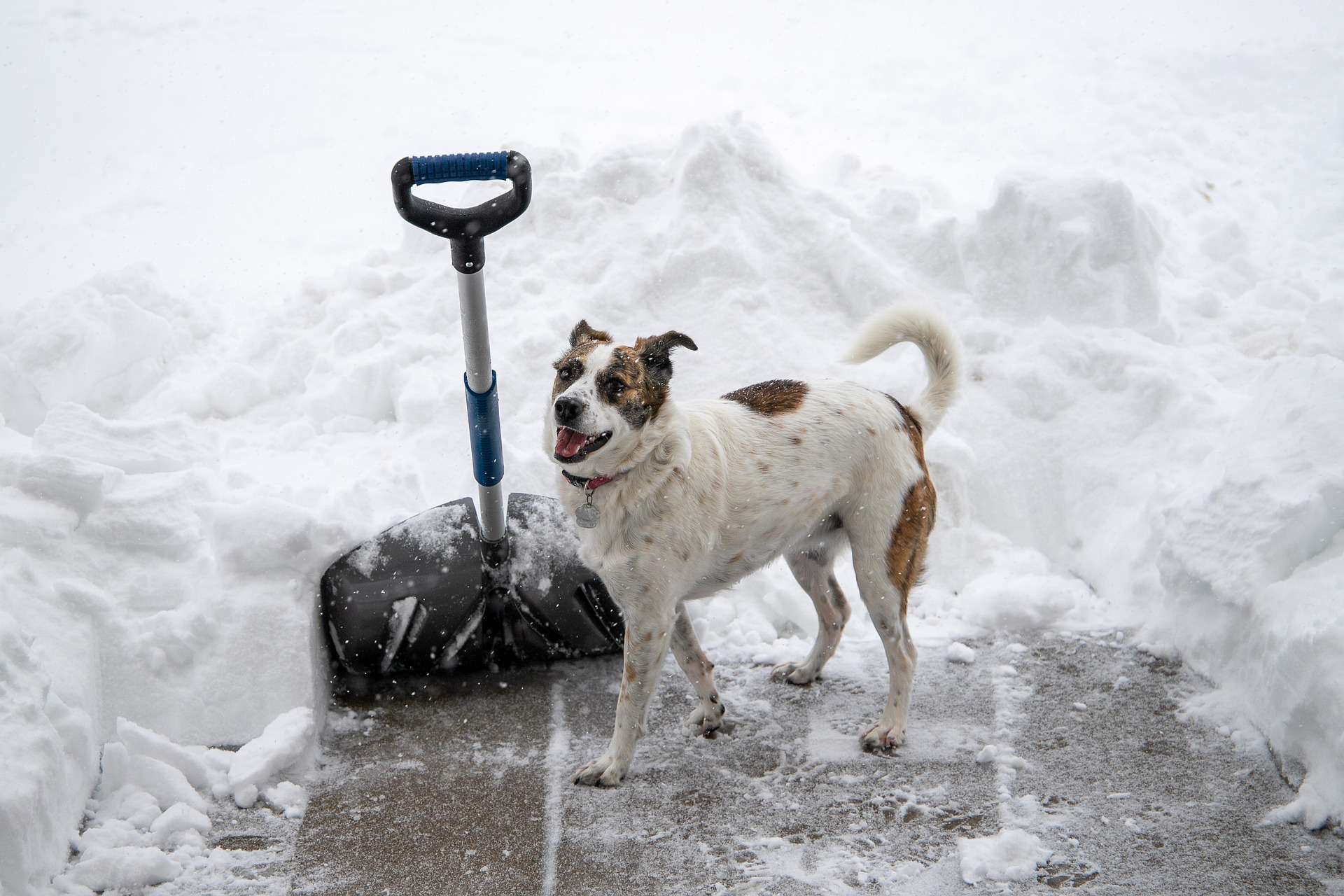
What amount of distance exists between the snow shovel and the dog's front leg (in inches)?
20.8

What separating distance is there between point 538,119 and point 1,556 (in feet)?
21.4

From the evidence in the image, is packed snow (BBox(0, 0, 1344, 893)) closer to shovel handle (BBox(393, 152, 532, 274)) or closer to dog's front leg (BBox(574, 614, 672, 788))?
dog's front leg (BBox(574, 614, 672, 788))

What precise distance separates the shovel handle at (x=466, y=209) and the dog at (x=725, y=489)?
1.32 ft

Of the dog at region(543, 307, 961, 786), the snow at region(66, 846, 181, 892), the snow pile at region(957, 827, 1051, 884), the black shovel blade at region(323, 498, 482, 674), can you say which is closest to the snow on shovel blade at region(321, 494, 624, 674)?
the black shovel blade at region(323, 498, 482, 674)

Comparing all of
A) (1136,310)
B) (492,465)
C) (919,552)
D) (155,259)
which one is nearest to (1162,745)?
(919,552)

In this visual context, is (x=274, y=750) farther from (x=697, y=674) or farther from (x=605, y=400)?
(x=605, y=400)

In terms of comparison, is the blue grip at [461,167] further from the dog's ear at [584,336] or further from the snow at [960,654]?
the snow at [960,654]

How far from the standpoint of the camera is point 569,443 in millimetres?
2676

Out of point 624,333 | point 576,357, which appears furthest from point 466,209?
point 624,333

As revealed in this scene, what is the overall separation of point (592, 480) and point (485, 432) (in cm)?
50

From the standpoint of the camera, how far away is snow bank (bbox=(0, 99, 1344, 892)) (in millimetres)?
3004

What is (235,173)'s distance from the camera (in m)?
8.08

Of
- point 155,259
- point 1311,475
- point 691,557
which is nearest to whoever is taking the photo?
point 691,557

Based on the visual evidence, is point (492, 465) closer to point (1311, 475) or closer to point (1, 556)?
point (1, 556)
